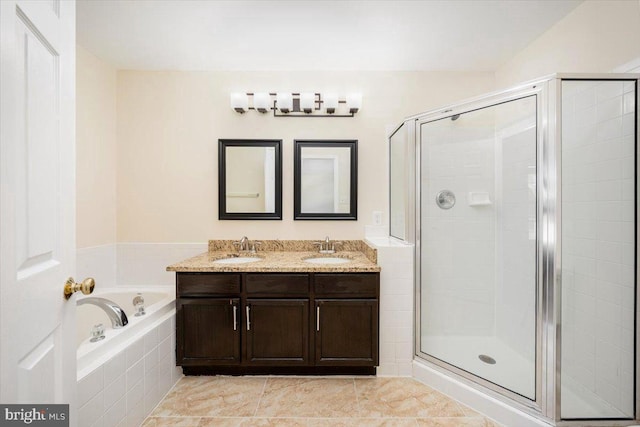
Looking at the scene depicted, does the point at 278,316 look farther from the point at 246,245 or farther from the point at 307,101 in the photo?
the point at 307,101

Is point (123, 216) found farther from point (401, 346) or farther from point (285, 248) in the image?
point (401, 346)

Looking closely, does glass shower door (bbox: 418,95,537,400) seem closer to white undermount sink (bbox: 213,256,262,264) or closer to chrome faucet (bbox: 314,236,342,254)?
chrome faucet (bbox: 314,236,342,254)

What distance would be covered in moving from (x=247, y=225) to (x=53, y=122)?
6.11ft

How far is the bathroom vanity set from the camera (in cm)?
203

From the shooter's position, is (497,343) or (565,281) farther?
(497,343)

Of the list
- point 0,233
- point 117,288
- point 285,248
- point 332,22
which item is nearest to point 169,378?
point 117,288

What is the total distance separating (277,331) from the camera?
2.04 m

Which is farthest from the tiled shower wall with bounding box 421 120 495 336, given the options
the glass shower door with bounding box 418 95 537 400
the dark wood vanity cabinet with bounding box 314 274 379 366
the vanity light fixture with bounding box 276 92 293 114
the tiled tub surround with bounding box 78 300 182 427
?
the tiled tub surround with bounding box 78 300 182 427

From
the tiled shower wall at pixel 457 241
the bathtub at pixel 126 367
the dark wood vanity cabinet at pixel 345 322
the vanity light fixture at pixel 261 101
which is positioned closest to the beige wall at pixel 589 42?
the tiled shower wall at pixel 457 241

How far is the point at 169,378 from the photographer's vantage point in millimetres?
1963

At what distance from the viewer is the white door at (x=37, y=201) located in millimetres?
607

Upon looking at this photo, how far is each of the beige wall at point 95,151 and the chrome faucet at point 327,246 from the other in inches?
70.2

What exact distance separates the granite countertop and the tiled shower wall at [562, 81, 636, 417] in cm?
109

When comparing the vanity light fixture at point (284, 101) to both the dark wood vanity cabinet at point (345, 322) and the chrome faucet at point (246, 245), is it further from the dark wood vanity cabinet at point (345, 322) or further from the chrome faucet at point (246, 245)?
the dark wood vanity cabinet at point (345, 322)
